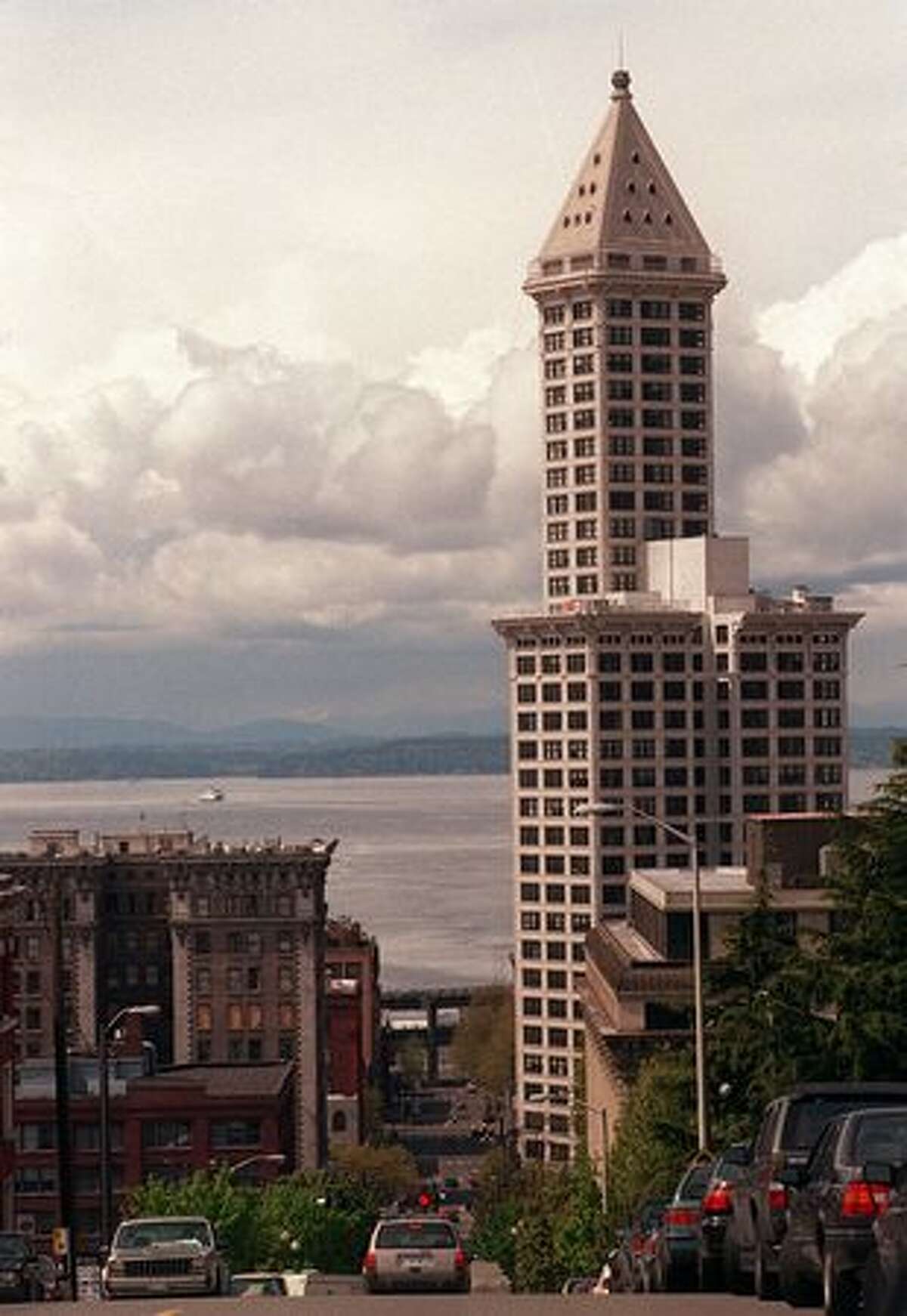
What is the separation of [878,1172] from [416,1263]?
25.1 meters

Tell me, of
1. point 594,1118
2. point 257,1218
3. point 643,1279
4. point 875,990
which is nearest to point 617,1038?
point 257,1218

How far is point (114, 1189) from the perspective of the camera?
15462 centimetres

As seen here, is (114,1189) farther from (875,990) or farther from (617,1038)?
(875,990)

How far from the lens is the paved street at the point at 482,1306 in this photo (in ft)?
111

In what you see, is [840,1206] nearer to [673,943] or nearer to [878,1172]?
[878,1172]

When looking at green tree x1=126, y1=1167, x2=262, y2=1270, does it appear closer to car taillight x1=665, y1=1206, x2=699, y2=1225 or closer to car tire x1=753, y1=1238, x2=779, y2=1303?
car taillight x1=665, y1=1206, x2=699, y2=1225

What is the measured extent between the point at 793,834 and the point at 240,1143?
3727cm

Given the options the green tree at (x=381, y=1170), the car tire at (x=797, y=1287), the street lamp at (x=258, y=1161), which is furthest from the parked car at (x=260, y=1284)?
the green tree at (x=381, y=1170)

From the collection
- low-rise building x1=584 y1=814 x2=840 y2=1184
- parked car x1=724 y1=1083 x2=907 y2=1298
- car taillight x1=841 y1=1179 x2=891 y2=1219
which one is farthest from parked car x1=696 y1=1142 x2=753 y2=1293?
low-rise building x1=584 y1=814 x2=840 y2=1184

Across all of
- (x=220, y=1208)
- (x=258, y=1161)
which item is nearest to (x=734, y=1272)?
(x=220, y=1208)

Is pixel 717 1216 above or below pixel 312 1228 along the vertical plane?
above

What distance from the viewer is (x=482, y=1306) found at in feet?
120

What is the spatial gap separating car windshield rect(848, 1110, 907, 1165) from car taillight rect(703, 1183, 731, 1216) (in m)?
6.80

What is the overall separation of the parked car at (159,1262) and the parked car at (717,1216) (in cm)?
1055
